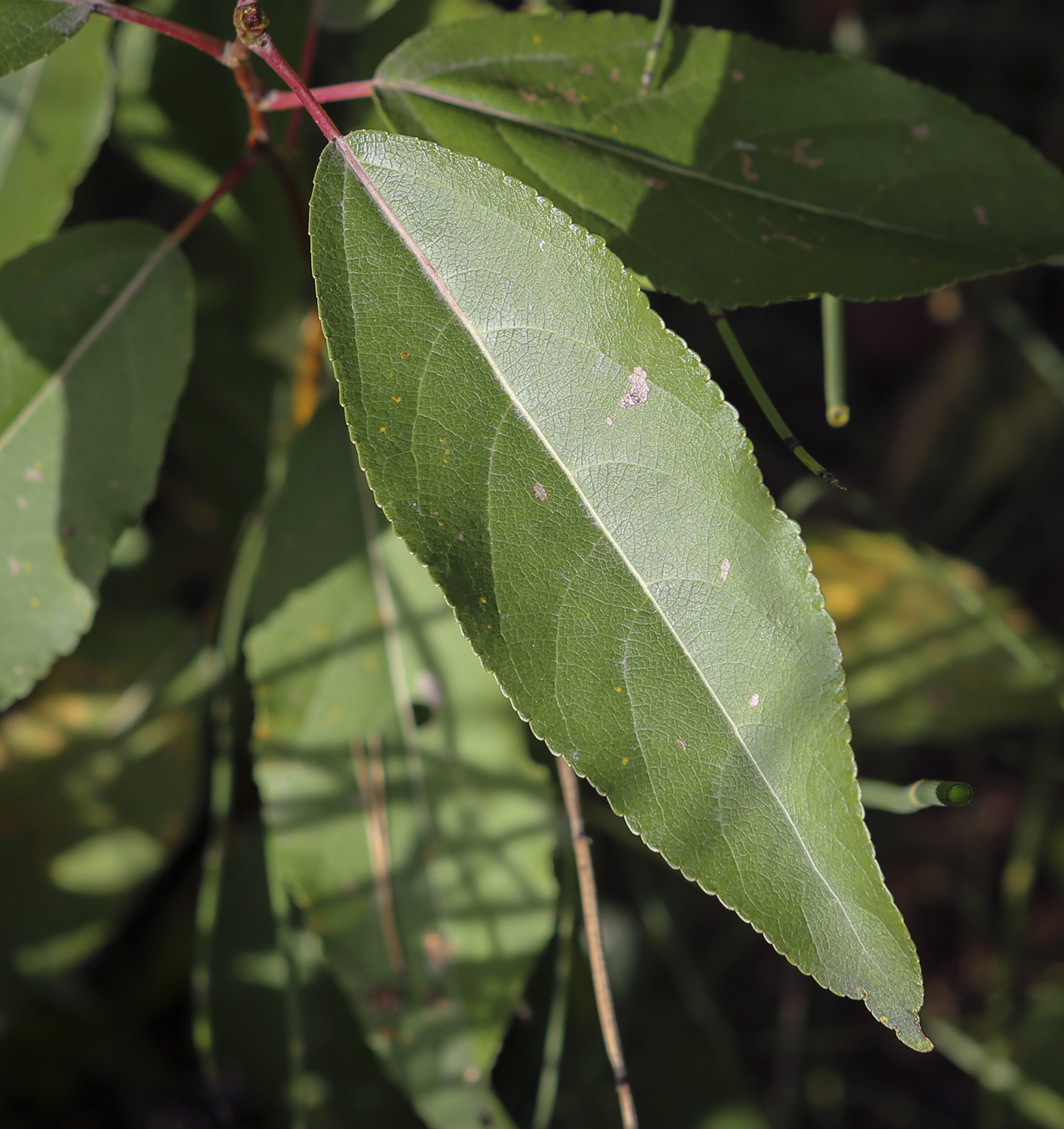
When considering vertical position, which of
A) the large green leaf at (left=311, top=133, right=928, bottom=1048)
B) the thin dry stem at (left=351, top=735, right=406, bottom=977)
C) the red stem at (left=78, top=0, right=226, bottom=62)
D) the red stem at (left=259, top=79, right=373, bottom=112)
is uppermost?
the red stem at (left=78, top=0, right=226, bottom=62)

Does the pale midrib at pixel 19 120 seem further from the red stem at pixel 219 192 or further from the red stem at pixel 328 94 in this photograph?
the red stem at pixel 328 94

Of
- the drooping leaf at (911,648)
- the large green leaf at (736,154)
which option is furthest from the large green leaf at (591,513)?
the drooping leaf at (911,648)

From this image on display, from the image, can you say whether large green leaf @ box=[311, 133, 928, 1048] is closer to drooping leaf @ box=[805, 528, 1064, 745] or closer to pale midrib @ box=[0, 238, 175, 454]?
pale midrib @ box=[0, 238, 175, 454]

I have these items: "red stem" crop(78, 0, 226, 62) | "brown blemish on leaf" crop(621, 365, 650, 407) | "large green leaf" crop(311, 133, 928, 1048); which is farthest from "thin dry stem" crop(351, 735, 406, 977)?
"red stem" crop(78, 0, 226, 62)

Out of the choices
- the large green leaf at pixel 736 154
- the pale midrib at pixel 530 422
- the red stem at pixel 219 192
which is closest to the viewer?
the pale midrib at pixel 530 422

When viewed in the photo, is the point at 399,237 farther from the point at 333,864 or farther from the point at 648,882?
the point at 648,882

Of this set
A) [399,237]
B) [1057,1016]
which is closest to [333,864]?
[399,237]

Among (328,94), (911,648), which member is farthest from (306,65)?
(911,648)

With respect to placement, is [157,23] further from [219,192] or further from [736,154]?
[736,154]
